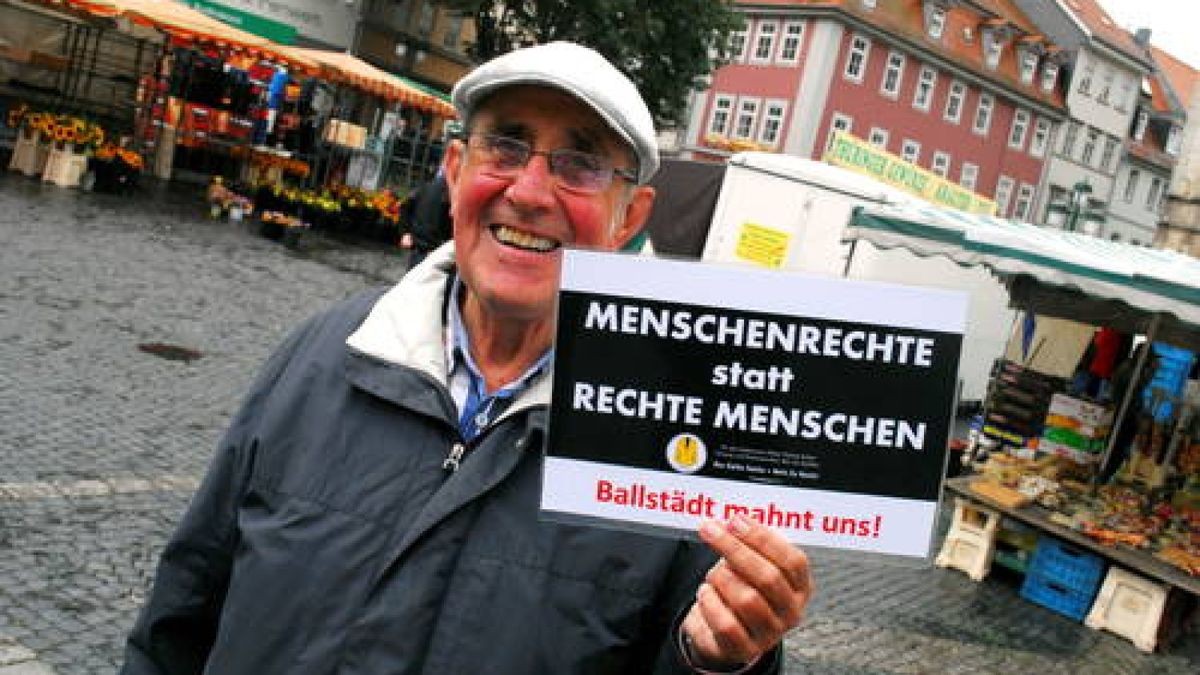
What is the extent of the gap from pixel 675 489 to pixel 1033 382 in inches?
459

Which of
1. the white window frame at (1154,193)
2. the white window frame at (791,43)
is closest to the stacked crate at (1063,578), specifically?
the white window frame at (791,43)

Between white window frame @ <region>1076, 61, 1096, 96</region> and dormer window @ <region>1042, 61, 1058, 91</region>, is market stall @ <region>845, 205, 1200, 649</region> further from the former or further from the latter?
white window frame @ <region>1076, 61, 1096, 96</region>

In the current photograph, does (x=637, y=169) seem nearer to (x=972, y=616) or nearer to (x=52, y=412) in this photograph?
(x=52, y=412)

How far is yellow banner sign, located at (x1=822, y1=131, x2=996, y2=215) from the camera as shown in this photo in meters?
18.9

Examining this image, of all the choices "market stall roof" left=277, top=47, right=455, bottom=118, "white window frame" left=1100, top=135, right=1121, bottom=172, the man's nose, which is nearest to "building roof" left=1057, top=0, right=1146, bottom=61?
"white window frame" left=1100, top=135, right=1121, bottom=172

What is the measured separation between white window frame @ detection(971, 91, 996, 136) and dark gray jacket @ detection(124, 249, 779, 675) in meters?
57.6

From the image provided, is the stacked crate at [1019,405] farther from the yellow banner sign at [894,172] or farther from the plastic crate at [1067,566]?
the yellow banner sign at [894,172]

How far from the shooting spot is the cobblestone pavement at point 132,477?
4750 millimetres

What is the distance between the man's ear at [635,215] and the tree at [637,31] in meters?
27.8

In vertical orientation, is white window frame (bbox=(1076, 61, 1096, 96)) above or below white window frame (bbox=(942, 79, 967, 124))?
above

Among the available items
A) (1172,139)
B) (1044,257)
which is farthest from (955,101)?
(1044,257)

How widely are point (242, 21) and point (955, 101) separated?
132 ft

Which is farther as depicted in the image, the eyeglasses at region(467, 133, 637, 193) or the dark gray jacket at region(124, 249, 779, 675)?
the eyeglasses at region(467, 133, 637, 193)

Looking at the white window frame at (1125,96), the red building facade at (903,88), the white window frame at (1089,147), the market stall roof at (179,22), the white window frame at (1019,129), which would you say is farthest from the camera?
the white window frame at (1125,96)
